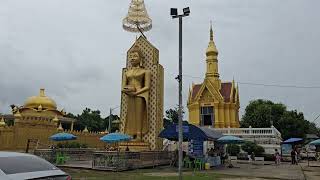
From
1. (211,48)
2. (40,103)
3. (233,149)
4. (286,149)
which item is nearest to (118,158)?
(233,149)

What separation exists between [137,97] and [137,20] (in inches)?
236

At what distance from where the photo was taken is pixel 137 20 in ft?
93.7

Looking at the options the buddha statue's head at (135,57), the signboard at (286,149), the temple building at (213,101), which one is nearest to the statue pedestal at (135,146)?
the buddha statue's head at (135,57)

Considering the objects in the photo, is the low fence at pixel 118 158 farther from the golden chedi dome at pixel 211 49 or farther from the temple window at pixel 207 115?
the golden chedi dome at pixel 211 49

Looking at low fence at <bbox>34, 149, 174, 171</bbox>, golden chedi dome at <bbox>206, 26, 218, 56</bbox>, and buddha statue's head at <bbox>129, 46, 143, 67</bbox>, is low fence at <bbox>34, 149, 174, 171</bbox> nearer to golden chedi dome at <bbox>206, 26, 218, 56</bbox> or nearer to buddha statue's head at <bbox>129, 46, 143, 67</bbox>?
buddha statue's head at <bbox>129, 46, 143, 67</bbox>

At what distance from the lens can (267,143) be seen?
1457 inches

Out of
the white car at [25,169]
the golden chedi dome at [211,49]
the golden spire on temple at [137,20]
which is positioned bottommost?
the white car at [25,169]

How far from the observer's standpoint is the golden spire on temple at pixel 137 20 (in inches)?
1126

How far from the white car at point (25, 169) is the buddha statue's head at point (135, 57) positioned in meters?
19.6

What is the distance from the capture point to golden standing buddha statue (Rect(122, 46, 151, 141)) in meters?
25.9

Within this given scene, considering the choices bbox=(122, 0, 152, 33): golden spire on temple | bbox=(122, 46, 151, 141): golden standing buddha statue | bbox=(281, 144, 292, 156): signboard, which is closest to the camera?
bbox=(122, 46, 151, 141): golden standing buddha statue

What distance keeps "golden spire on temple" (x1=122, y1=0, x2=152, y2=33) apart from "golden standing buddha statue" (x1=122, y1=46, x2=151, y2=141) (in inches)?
110

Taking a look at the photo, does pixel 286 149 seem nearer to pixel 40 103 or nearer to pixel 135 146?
pixel 135 146

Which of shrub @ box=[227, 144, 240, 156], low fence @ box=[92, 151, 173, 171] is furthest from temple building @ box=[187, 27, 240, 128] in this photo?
low fence @ box=[92, 151, 173, 171]
